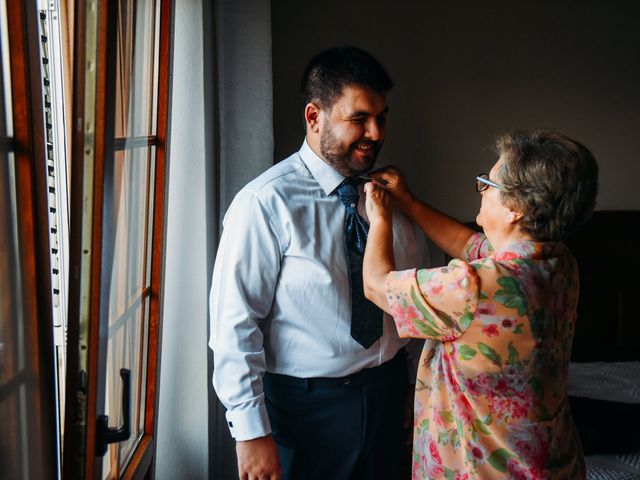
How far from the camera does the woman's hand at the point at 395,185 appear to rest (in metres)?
1.90

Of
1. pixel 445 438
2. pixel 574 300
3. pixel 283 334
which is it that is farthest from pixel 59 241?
pixel 574 300

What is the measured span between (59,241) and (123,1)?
708 mm

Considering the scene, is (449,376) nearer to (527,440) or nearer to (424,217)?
(527,440)

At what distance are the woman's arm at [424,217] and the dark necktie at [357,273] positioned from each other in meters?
0.12

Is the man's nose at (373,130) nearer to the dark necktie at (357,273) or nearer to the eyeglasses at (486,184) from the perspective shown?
the dark necktie at (357,273)

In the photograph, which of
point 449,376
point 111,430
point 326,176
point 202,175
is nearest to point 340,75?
point 326,176

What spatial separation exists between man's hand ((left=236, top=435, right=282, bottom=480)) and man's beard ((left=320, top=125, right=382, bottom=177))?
2.36 ft

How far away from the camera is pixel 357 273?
1787 millimetres

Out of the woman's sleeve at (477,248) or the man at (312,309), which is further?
the woman's sleeve at (477,248)

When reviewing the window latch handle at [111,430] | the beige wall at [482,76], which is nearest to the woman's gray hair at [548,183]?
the window latch handle at [111,430]

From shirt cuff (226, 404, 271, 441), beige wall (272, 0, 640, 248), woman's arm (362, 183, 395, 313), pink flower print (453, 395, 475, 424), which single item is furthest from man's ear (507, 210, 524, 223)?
beige wall (272, 0, 640, 248)

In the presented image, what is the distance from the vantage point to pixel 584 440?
2.23 meters

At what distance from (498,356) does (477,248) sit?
0.48m

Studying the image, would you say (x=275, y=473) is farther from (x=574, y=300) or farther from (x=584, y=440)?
(x=584, y=440)
